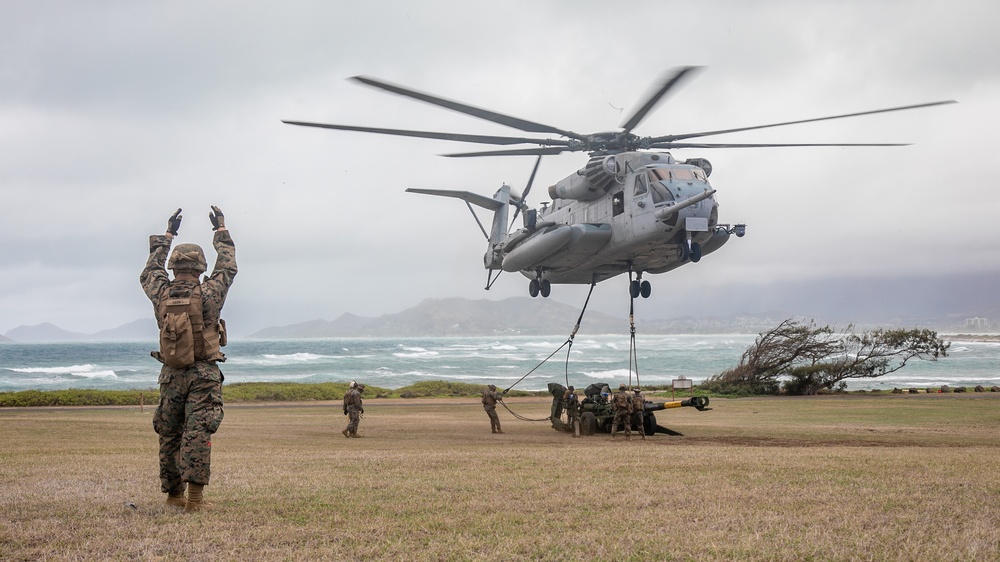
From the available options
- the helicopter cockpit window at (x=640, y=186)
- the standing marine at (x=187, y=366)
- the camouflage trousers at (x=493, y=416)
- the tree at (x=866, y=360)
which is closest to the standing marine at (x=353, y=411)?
the camouflage trousers at (x=493, y=416)

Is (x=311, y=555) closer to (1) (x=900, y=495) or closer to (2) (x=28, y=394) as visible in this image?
(1) (x=900, y=495)

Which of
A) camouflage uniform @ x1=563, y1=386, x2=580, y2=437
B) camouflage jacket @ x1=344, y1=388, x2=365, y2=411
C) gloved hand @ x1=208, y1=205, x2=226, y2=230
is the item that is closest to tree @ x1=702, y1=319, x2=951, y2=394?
camouflage uniform @ x1=563, y1=386, x2=580, y2=437

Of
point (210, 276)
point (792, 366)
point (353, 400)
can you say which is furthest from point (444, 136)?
point (792, 366)

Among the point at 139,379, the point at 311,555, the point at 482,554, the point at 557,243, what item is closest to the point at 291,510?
the point at 311,555

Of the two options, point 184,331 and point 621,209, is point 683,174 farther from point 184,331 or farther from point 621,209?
point 184,331

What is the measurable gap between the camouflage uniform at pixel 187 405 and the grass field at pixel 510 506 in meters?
0.36

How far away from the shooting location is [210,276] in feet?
23.6

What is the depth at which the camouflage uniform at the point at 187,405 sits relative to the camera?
6789 millimetres

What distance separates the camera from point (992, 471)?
9656mm

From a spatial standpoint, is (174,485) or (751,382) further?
(751,382)

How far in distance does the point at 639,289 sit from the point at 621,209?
3230 mm

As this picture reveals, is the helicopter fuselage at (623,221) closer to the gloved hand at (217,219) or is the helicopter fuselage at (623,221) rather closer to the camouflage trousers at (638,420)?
the camouflage trousers at (638,420)

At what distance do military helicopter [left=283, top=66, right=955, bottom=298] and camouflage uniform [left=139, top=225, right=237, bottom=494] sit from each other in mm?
→ 9100

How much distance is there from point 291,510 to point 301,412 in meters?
23.4
